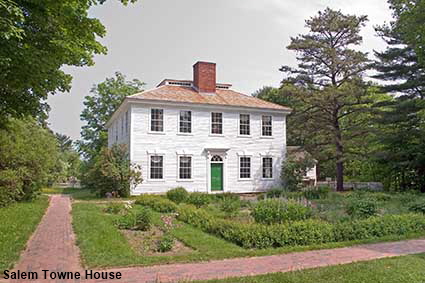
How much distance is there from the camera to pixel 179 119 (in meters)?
24.4

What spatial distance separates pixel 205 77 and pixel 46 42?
1886 centimetres


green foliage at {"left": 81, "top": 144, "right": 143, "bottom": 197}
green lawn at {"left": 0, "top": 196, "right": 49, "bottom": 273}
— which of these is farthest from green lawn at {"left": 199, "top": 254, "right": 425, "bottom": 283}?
green foliage at {"left": 81, "top": 144, "right": 143, "bottom": 197}

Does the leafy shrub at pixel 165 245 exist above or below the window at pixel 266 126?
below

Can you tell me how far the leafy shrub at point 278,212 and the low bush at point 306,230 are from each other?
2.94 feet

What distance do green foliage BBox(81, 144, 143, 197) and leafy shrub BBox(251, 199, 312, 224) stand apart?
39.6ft

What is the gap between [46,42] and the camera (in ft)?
28.5

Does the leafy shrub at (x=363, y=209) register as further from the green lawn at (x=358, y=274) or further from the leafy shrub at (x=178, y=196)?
the leafy shrub at (x=178, y=196)

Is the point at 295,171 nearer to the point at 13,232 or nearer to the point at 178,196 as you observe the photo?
the point at 178,196

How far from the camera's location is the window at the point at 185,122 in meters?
24.4

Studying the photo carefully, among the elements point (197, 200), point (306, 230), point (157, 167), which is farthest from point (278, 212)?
point (157, 167)

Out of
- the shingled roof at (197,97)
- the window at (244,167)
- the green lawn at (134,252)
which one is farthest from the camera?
the window at (244,167)

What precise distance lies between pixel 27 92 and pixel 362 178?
1064 inches

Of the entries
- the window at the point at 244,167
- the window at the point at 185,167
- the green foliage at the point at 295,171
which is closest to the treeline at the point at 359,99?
the green foliage at the point at 295,171

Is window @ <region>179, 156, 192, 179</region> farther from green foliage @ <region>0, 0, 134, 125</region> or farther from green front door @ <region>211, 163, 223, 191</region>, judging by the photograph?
green foliage @ <region>0, 0, 134, 125</region>
